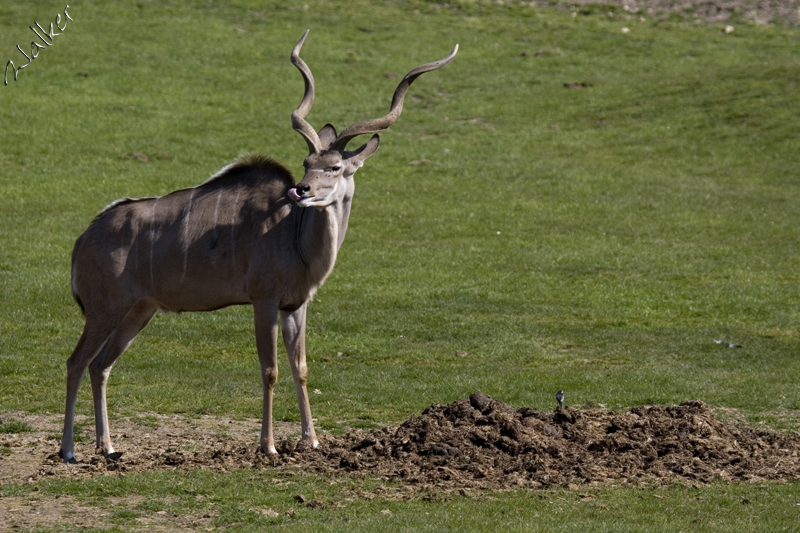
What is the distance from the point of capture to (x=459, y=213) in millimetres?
23281

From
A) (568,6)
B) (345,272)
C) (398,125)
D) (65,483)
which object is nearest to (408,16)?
(568,6)

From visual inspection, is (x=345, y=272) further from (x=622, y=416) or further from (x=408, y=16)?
(x=408, y=16)

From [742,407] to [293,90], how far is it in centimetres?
2199

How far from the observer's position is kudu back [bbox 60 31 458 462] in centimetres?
961

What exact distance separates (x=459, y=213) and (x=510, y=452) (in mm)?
14270

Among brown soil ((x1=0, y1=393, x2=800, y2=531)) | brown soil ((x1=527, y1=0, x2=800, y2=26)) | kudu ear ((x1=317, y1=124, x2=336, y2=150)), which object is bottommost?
brown soil ((x1=0, y1=393, x2=800, y2=531))

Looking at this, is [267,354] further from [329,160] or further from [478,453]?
[478,453]

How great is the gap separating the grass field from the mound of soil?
0.41 meters

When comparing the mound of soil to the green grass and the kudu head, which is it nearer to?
the green grass

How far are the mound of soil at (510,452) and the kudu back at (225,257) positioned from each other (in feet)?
1.33

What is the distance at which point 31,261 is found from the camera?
18828mm

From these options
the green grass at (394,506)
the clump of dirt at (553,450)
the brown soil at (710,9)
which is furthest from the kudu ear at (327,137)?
the brown soil at (710,9)

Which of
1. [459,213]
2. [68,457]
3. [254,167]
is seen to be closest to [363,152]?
[254,167]

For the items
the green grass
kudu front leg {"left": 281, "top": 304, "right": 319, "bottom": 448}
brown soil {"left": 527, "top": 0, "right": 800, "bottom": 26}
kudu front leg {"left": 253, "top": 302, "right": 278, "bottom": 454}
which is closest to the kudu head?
kudu front leg {"left": 253, "top": 302, "right": 278, "bottom": 454}
